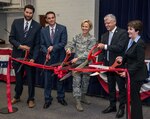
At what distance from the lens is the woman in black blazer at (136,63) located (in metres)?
2.81

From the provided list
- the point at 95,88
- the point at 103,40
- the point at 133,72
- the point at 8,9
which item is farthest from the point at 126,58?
the point at 8,9

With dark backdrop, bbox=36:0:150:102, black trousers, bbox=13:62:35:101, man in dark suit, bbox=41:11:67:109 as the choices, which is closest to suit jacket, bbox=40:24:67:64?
man in dark suit, bbox=41:11:67:109

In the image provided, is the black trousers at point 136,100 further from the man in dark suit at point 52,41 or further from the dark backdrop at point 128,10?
the dark backdrop at point 128,10

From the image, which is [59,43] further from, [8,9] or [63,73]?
[8,9]

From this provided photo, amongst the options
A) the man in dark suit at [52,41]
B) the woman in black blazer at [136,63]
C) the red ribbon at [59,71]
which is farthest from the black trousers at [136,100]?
the man in dark suit at [52,41]

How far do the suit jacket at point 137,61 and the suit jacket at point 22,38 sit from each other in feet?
4.85

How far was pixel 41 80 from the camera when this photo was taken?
512 cm

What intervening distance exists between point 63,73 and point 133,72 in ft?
3.29

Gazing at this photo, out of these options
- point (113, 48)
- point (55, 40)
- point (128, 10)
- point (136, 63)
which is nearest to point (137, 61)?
point (136, 63)

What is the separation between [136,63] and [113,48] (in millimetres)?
556

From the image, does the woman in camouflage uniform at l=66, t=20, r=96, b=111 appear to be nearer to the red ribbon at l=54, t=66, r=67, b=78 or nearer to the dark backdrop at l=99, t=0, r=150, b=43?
the red ribbon at l=54, t=66, r=67, b=78

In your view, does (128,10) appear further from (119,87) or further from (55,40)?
(119,87)

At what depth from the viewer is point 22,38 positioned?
152 inches

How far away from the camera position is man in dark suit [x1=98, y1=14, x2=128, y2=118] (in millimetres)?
3373
